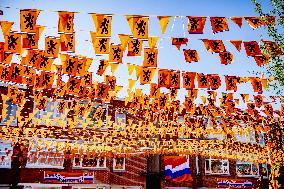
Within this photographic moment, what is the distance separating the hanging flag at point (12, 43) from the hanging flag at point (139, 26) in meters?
3.21

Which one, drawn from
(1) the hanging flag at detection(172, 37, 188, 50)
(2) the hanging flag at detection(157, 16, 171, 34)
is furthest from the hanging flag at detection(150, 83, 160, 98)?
(2) the hanging flag at detection(157, 16, 171, 34)

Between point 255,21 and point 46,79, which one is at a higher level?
point 255,21

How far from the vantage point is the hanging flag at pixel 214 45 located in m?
7.62

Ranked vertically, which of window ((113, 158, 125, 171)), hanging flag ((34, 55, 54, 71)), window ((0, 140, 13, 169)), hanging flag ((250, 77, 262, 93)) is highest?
hanging flag ((34, 55, 54, 71))

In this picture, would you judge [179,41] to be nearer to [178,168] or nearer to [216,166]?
[178,168]

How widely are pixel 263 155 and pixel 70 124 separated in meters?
14.9

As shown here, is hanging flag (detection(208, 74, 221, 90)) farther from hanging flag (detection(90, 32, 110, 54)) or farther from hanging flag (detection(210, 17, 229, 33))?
hanging flag (detection(90, 32, 110, 54))

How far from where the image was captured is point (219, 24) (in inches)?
279

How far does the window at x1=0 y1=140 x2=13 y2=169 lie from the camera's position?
18.4m

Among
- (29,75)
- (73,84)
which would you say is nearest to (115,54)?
(73,84)

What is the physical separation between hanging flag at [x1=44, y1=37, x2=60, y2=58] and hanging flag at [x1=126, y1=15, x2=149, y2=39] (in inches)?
101

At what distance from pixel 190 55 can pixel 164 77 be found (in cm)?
143

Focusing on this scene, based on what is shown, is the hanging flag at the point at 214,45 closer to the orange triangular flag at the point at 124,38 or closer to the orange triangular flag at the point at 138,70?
the orange triangular flag at the point at 124,38

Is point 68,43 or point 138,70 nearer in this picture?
point 68,43
